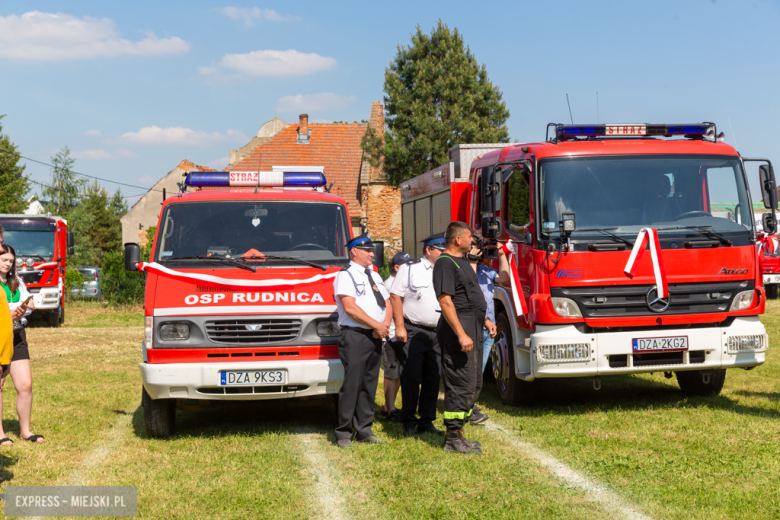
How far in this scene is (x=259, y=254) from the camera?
7.03m

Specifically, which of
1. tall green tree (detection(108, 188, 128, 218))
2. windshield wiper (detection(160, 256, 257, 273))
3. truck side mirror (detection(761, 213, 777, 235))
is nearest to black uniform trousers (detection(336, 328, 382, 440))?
windshield wiper (detection(160, 256, 257, 273))

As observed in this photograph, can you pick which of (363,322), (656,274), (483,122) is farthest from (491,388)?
(483,122)

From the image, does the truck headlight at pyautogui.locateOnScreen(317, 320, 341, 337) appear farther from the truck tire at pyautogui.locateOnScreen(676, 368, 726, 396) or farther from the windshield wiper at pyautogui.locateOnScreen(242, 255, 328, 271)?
the truck tire at pyautogui.locateOnScreen(676, 368, 726, 396)

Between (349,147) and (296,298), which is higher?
(349,147)

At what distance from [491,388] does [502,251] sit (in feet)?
8.15

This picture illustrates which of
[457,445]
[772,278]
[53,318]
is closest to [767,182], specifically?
[457,445]

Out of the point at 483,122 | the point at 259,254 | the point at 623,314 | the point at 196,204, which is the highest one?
the point at 483,122

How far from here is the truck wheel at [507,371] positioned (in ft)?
26.3

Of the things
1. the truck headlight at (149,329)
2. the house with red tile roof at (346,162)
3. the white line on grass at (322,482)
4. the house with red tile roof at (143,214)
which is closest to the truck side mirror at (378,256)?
the white line on grass at (322,482)

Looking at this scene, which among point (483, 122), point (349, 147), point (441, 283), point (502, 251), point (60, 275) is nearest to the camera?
point (441, 283)

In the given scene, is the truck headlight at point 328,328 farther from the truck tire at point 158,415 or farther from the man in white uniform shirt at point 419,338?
the truck tire at point 158,415

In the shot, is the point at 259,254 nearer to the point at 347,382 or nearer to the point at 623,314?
the point at 347,382

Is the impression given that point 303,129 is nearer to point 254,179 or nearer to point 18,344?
point 254,179

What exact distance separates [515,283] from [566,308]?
65cm
